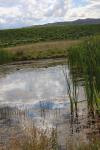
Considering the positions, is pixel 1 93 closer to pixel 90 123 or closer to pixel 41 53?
pixel 90 123

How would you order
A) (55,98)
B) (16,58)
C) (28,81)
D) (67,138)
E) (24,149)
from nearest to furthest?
(24,149), (67,138), (55,98), (28,81), (16,58)

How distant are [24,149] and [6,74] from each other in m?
19.6

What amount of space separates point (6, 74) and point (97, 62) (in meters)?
16.3

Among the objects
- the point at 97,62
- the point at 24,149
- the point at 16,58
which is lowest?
the point at 16,58

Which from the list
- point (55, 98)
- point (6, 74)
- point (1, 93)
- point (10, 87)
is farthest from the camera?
point (6, 74)

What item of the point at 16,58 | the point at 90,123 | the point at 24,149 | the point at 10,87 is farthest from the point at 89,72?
the point at 16,58

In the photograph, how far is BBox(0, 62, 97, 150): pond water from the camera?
1103cm

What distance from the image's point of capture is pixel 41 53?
123 feet

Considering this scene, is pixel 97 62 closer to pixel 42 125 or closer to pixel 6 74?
pixel 42 125

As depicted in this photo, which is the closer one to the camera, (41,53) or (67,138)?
(67,138)

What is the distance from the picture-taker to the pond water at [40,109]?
11031mm

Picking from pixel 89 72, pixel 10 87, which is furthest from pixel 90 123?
pixel 10 87

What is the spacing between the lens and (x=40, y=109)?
47.2 ft

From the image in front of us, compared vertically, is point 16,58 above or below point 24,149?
below
